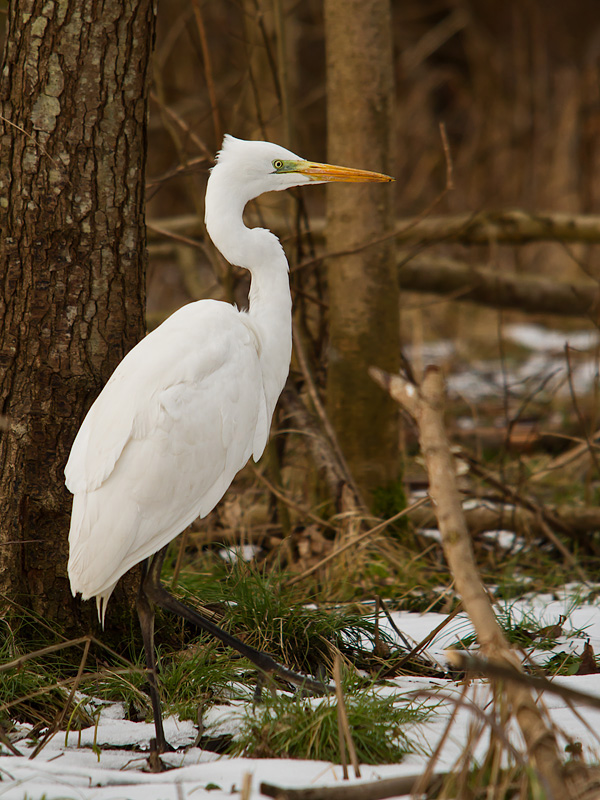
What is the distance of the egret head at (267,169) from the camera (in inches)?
114

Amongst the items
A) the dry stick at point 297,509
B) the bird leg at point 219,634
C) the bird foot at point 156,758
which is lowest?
the bird foot at point 156,758

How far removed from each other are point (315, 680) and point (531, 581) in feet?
5.53

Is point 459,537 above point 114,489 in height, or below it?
below

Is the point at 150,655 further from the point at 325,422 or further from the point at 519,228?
the point at 519,228

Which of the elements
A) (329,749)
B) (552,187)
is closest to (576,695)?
(329,749)

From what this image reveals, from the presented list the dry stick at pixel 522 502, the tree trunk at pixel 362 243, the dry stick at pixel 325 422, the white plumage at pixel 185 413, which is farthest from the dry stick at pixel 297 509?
the white plumage at pixel 185 413

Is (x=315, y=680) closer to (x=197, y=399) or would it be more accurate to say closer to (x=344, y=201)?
(x=197, y=399)

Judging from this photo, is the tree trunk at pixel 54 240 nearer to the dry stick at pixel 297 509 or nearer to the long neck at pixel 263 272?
the long neck at pixel 263 272

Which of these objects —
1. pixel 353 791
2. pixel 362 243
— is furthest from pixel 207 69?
pixel 353 791

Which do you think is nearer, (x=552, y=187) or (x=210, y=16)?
(x=552, y=187)

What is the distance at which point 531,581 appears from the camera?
4043mm

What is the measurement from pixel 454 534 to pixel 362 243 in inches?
111

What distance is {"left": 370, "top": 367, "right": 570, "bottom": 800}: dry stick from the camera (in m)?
1.66

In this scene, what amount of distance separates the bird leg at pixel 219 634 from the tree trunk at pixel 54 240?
0.33 metres
